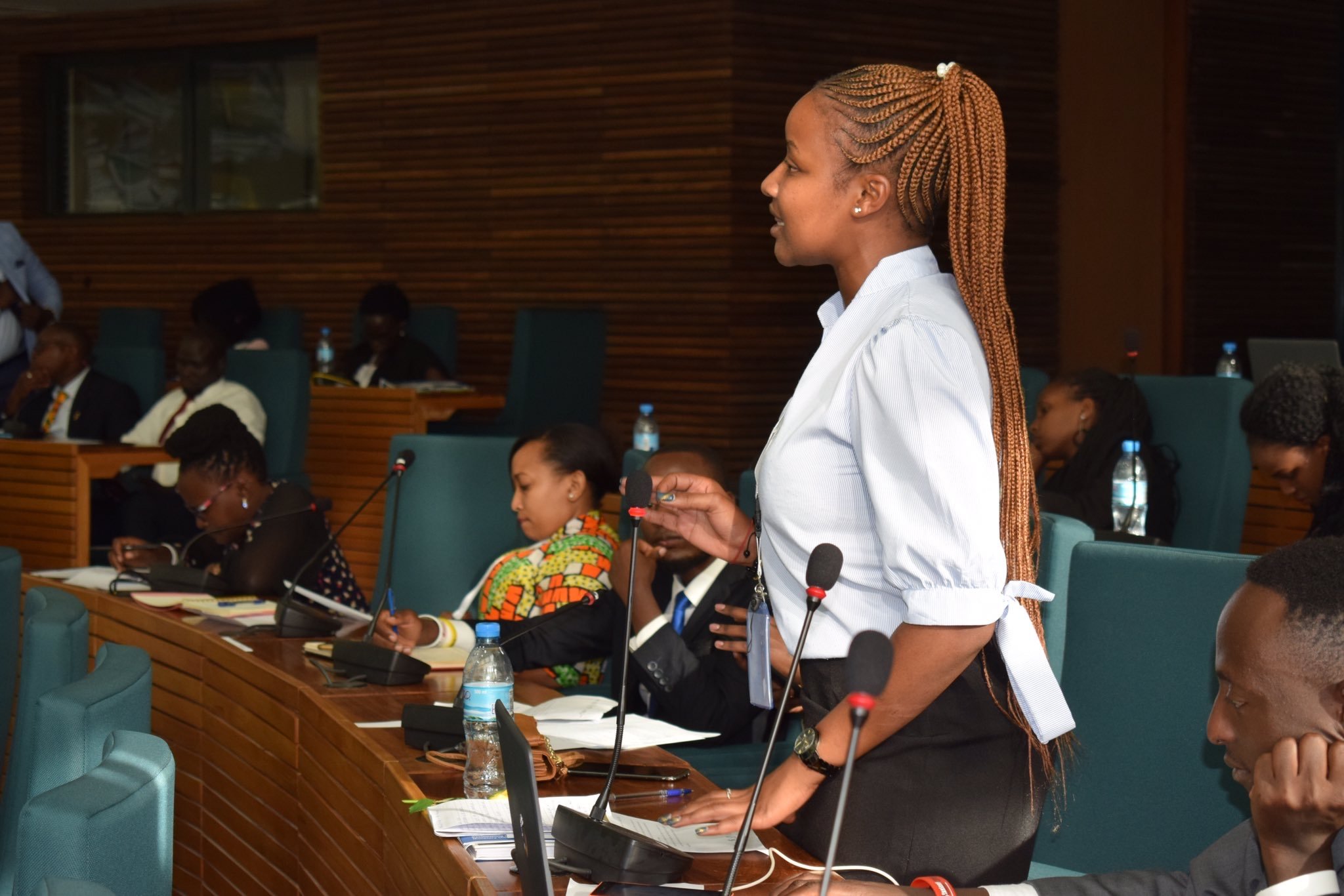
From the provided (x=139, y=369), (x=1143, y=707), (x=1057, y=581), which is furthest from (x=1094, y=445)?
(x=139, y=369)

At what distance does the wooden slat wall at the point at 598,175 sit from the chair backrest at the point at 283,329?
160 millimetres

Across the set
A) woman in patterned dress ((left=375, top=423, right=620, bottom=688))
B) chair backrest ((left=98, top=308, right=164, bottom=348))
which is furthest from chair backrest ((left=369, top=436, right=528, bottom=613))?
chair backrest ((left=98, top=308, right=164, bottom=348))

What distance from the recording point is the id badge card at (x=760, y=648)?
5.48 ft

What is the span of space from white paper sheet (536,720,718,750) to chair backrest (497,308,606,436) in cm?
456

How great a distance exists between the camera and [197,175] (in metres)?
9.08

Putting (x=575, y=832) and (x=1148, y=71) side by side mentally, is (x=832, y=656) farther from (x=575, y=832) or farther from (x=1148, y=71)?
(x=1148, y=71)

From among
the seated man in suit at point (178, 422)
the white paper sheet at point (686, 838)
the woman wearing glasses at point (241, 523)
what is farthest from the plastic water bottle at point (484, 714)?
the seated man in suit at point (178, 422)

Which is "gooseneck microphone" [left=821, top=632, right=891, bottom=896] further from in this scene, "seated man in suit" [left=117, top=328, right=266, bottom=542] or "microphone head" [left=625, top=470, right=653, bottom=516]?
"seated man in suit" [left=117, top=328, right=266, bottom=542]

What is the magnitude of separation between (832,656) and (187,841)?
2.19 meters

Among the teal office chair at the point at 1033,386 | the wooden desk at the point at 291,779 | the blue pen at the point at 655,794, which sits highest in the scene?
the teal office chair at the point at 1033,386

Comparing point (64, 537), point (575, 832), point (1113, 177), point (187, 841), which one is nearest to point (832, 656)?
point (575, 832)

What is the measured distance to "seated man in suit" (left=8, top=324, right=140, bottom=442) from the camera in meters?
6.32

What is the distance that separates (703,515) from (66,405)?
5.22 metres

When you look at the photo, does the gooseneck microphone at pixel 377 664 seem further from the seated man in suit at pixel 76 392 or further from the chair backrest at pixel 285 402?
the seated man in suit at pixel 76 392
